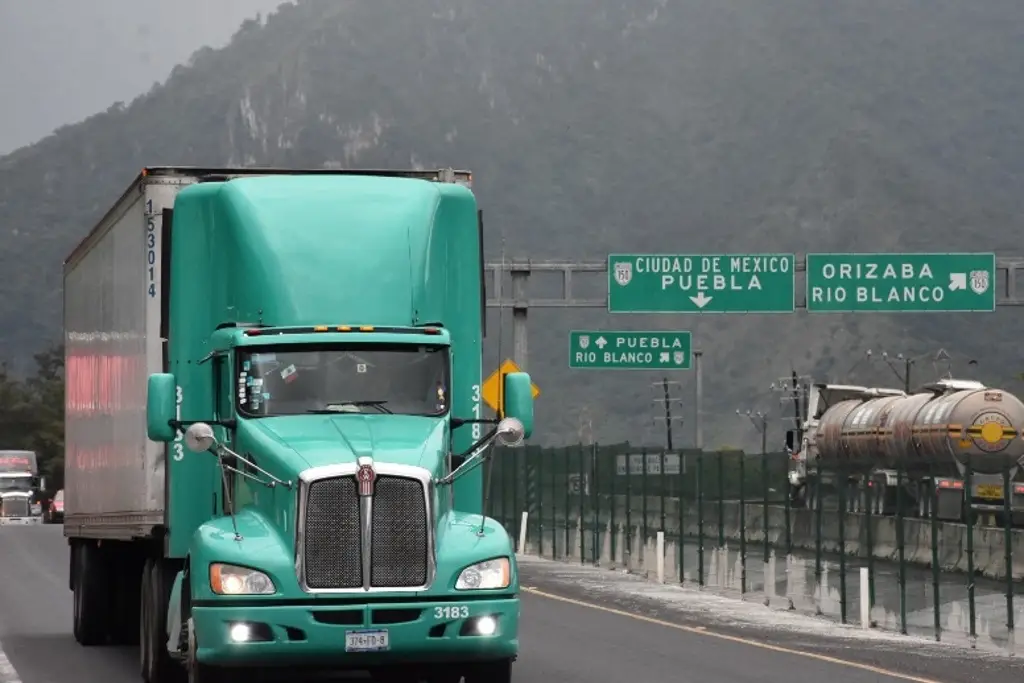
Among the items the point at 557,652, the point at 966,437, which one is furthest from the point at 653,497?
the point at 557,652

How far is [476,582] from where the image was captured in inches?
535

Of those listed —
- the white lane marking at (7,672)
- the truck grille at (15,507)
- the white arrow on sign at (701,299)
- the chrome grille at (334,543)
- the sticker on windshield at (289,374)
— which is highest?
the white arrow on sign at (701,299)

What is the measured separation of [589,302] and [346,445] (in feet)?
134

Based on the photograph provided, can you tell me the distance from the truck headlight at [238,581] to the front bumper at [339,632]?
84 millimetres

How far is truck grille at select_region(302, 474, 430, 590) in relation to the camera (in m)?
13.4

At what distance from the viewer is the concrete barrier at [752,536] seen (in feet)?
112

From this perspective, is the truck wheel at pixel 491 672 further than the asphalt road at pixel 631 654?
No

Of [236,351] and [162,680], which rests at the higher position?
[236,351]

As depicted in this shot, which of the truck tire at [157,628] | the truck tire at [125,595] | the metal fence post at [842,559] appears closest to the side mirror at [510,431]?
the truck tire at [157,628]

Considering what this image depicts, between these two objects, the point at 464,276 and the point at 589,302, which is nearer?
the point at 464,276

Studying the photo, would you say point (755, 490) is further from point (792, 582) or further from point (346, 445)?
point (346, 445)

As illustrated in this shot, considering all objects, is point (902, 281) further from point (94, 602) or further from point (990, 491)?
point (94, 602)

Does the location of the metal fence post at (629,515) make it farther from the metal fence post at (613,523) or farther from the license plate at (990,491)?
the license plate at (990,491)

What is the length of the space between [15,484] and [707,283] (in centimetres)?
5734
